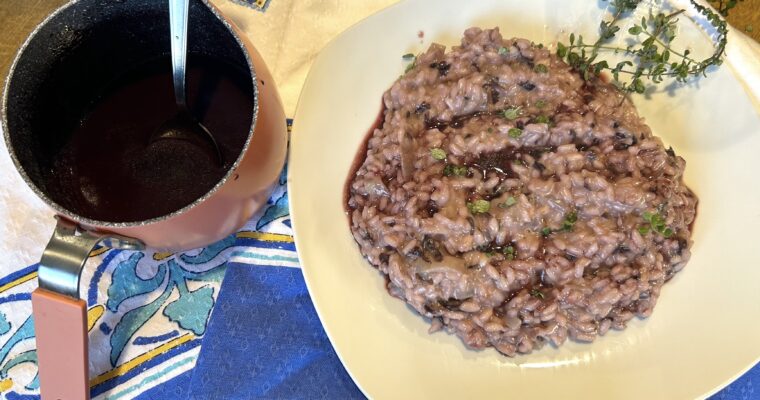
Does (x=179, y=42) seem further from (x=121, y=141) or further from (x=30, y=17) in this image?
→ (x=30, y=17)

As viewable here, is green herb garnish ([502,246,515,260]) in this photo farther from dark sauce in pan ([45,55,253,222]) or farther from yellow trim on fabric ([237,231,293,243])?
dark sauce in pan ([45,55,253,222])

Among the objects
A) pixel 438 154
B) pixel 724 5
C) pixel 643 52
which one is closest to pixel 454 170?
pixel 438 154

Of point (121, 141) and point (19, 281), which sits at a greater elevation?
point (121, 141)

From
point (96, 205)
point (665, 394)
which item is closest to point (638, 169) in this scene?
point (665, 394)

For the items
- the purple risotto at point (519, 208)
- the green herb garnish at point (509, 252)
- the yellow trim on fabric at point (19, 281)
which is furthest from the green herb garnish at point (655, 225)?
the yellow trim on fabric at point (19, 281)

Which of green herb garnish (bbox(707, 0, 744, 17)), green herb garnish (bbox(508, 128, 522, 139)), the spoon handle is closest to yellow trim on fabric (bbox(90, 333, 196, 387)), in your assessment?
the spoon handle

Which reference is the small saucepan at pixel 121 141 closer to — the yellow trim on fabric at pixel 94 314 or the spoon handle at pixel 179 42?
the spoon handle at pixel 179 42

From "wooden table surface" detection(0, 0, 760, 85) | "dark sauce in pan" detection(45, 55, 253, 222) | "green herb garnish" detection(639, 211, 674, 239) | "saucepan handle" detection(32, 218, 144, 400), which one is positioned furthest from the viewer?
"wooden table surface" detection(0, 0, 760, 85)
